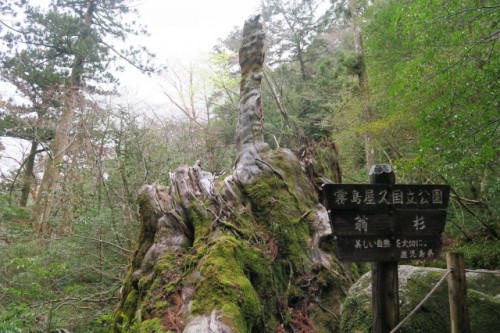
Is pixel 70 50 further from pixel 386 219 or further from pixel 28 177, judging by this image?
pixel 386 219

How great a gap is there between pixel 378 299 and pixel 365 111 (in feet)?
30.0

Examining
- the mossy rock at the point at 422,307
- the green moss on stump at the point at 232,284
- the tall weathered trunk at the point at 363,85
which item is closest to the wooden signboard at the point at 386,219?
the mossy rock at the point at 422,307

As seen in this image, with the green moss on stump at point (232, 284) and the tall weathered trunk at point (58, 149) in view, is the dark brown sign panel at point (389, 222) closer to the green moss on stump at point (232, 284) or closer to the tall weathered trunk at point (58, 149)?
the green moss on stump at point (232, 284)

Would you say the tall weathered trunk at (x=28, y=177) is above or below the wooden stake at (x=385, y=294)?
above

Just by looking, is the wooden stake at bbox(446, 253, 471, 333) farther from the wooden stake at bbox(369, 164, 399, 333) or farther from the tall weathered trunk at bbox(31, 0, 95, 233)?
the tall weathered trunk at bbox(31, 0, 95, 233)

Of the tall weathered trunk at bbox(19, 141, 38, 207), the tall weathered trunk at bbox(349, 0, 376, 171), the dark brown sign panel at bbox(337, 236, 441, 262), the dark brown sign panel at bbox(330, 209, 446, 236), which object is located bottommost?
the dark brown sign panel at bbox(337, 236, 441, 262)

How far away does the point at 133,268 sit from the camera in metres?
5.18

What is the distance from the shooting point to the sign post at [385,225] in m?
2.65

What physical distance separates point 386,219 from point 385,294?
0.56m

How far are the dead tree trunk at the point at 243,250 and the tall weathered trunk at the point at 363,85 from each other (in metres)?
5.19

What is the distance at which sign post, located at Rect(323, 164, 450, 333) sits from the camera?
265 centimetres

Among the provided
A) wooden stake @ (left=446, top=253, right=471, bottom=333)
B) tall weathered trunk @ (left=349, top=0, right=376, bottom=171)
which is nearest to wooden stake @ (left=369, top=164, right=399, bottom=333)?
wooden stake @ (left=446, top=253, right=471, bottom=333)

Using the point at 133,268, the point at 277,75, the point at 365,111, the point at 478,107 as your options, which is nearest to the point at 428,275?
the point at 478,107

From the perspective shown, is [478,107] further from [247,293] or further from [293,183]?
[247,293]
